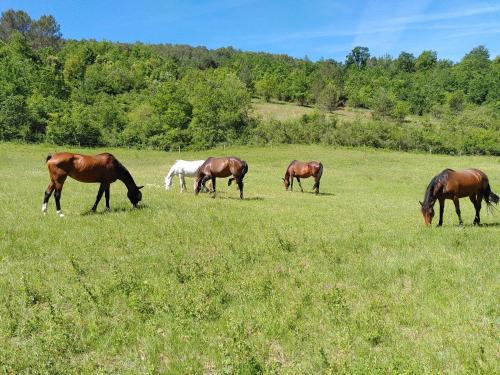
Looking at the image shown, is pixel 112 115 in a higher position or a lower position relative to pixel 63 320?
higher

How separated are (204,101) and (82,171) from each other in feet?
240

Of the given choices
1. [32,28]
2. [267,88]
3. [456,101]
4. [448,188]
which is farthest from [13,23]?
[448,188]

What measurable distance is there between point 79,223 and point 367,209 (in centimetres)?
1217

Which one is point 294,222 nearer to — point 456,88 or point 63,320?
point 63,320

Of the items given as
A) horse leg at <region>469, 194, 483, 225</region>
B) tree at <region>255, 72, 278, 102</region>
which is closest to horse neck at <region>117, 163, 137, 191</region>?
horse leg at <region>469, 194, 483, 225</region>

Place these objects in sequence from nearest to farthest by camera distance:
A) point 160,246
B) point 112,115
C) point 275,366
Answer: point 275,366, point 160,246, point 112,115

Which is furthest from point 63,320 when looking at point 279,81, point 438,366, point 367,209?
point 279,81

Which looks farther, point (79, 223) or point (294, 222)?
point (294, 222)

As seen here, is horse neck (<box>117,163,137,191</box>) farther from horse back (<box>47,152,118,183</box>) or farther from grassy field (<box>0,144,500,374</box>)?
grassy field (<box>0,144,500,374</box>)

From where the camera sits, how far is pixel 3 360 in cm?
518

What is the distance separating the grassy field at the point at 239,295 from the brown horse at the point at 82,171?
0.95m

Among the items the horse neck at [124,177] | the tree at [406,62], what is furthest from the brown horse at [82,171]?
the tree at [406,62]

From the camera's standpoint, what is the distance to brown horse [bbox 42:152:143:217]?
13.0m

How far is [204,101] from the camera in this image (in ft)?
277
